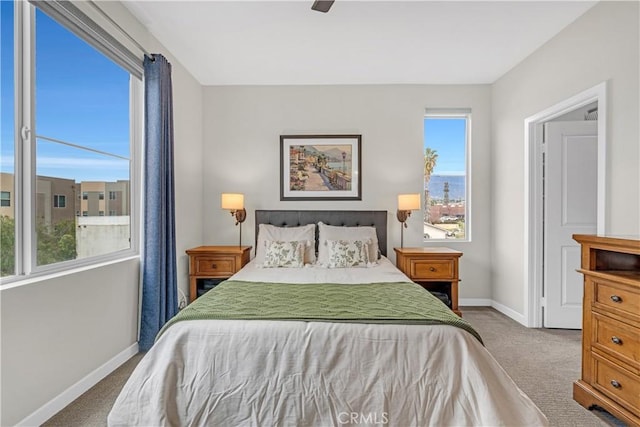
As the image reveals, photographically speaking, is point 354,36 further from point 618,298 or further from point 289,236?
point 618,298

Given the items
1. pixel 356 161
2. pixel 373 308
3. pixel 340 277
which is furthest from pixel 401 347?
pixel 356 161

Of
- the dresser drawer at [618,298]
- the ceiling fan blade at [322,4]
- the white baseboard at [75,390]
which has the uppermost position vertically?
the ceiling fan blade at [322,4]

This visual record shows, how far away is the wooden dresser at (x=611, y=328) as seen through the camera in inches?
74.8

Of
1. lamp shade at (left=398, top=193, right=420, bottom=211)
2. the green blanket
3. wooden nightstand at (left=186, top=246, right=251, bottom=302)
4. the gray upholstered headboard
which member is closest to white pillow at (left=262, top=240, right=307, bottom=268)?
wooden nightstand at (left=186, top=246, right=251, bottom=302)

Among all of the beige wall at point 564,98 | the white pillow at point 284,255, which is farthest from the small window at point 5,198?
the beige wall at point 564,98

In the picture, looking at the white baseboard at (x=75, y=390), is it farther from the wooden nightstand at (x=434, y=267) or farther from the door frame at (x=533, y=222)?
the door frame at (x=533, y=222)

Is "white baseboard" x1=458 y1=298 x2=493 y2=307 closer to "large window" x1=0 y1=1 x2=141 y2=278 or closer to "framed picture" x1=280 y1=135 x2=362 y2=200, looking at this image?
"framed picture" x1=280 y1=135 x2=362 y2=200

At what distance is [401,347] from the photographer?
1.81 meters

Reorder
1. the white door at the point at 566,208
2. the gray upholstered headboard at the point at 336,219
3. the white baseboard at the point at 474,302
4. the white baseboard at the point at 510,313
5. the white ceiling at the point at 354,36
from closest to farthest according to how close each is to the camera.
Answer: the white ceiling at the point at 354,36 < the white door at the point at 566,208 < the white baseboard at the point at 510,313 < the gray upholstered headboard at the point at 336,219 < the white baseboard at the point at 474,302

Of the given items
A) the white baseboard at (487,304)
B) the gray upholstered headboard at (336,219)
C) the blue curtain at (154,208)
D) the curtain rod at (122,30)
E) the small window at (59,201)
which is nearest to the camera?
the small window at (59,201)

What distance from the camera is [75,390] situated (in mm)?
2268

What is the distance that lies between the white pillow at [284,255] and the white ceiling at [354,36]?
193cm

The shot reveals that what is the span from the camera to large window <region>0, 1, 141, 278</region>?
193 centimetres
